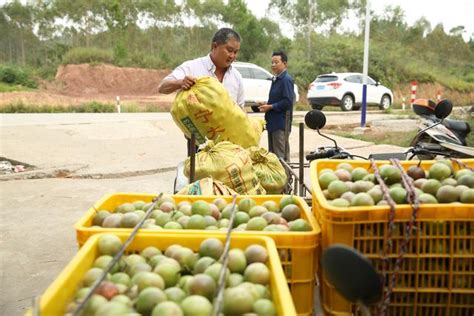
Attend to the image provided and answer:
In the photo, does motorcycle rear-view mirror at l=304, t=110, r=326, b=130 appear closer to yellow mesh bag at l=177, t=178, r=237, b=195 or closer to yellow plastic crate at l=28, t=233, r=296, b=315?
yellow mesh bag at l=177, t=178, r=237, b=195

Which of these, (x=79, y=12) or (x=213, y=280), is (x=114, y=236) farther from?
(x=79, y=12)

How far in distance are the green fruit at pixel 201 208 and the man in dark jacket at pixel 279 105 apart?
3631mm

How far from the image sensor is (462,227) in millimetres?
1776

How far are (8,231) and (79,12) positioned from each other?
40.5m

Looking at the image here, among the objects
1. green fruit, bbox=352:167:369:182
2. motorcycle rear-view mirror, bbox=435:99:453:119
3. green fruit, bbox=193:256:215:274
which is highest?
motorcycle rear-view mirror, bbox=435:99:453:119

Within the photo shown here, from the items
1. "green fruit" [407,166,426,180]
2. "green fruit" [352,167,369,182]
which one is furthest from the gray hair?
"green fruit" [407,166,426,180]

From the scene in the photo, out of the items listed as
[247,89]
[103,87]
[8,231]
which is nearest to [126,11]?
[103,87]

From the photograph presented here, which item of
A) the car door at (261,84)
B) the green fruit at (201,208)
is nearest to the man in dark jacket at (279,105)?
the green fruit at (201,208)

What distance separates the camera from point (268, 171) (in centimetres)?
389

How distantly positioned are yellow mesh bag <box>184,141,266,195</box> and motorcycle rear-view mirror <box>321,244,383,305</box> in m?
2.02

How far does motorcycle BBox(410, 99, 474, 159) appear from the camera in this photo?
164 inches

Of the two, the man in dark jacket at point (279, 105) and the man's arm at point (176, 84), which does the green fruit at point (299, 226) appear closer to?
the man's arm at point (176, 84)

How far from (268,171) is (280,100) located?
7.54 feet

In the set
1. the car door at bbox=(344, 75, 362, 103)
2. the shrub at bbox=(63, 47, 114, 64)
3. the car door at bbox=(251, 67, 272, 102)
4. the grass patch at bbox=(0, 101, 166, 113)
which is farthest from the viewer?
the shrub at bbox=(63, 47, 114, 64)
